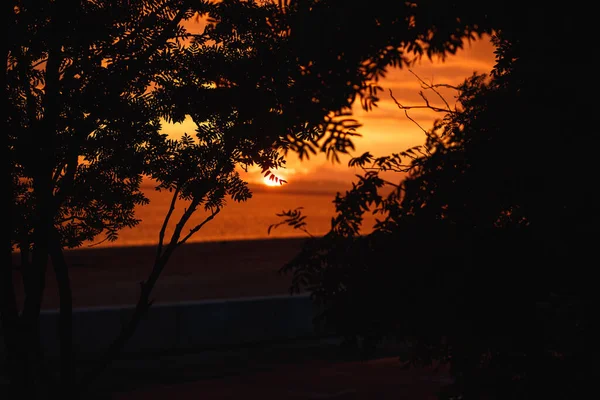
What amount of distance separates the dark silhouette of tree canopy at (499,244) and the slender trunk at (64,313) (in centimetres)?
447

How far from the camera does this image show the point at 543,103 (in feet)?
18.7

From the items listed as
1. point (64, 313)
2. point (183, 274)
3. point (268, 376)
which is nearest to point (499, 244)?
point (64, 313)

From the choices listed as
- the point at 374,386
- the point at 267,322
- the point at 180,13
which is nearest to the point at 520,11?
the point at 180,13

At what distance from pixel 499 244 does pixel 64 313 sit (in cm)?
573

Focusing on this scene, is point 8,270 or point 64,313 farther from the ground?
point 8,270

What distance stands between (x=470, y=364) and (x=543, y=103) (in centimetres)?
168

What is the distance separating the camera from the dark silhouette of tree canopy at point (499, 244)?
5.46 metres

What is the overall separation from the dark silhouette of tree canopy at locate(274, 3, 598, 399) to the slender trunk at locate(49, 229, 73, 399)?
4470mm

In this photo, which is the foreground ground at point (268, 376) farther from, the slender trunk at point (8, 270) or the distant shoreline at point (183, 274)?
the distant shoreline at point (183, 274)

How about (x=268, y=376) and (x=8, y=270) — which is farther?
(x=268, y=376)

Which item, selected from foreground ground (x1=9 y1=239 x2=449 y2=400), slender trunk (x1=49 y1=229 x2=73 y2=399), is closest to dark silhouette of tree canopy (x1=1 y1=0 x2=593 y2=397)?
slender trunk (x1=49 y1=229 x2=73 y2=399)

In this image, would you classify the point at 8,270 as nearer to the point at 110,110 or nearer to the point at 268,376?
the point at 110,110

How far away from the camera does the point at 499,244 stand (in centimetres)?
565

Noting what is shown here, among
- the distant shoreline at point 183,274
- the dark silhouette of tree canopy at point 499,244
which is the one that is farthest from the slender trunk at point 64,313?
the distant shoreline at point 183,274
